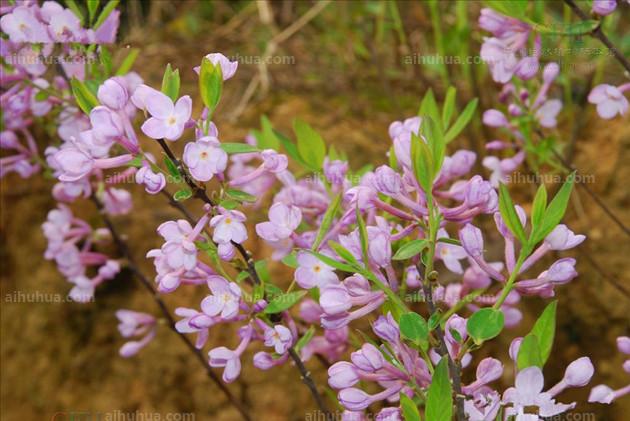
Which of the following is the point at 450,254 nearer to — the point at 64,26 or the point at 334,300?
the point at 334,300

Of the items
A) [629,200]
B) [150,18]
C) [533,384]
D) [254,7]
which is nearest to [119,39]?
[150,18]

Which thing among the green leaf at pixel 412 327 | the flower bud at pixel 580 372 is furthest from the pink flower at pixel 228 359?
the flower bud at pixel 580 372

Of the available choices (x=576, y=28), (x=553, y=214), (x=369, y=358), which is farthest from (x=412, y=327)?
(x=576, y=28)

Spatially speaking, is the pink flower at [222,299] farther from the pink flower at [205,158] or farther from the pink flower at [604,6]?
the pink flower at [604,6]

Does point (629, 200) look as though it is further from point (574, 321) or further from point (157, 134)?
point (157, 134)

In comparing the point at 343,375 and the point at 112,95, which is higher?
the point at 112,95

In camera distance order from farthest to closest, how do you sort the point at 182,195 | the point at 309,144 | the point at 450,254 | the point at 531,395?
the point at 309,144 → the point at 450,254 → the point at 182,195 → the point at 531,395

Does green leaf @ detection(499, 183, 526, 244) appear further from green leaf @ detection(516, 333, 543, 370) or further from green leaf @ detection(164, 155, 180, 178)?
green leaf @ detection(164, 155, 180, 178)
